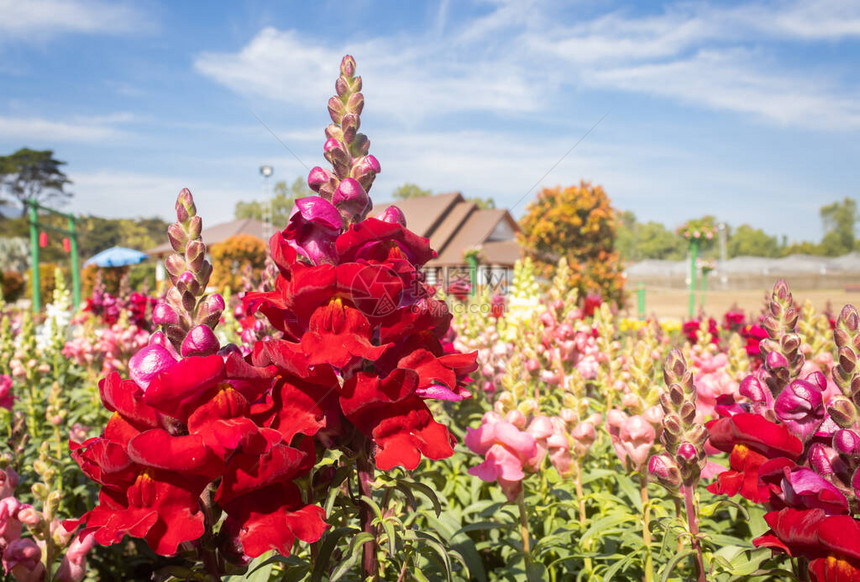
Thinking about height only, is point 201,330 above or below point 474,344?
above

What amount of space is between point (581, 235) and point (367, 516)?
1846 cm

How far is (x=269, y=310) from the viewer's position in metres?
1.41

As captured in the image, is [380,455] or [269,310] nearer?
[380,455]

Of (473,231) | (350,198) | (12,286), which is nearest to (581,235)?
(473,231)

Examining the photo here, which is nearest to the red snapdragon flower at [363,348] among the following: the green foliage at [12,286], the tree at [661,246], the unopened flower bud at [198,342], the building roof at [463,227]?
the unopened flower bud at [198,342]

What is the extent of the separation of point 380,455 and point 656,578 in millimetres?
1478

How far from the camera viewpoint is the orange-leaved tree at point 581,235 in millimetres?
18516

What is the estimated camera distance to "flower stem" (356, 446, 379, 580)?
1438 mm

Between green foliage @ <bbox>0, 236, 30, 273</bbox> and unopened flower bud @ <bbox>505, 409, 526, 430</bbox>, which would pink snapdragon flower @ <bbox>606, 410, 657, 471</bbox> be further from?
green foliage @ <bbox>0, 236, 30, 273</bbox>

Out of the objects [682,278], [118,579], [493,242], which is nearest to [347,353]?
[118,579]

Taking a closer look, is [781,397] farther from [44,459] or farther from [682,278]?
[682,278]

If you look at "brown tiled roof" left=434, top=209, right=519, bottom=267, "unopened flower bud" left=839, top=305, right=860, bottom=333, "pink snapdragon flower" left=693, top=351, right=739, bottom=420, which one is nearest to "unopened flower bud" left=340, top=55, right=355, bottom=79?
"unopened flower bud" left=839, top=305, right=860, bottom=333

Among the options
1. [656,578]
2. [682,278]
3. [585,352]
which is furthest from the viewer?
[682,278]

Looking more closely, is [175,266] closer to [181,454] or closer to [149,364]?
[149,364]
